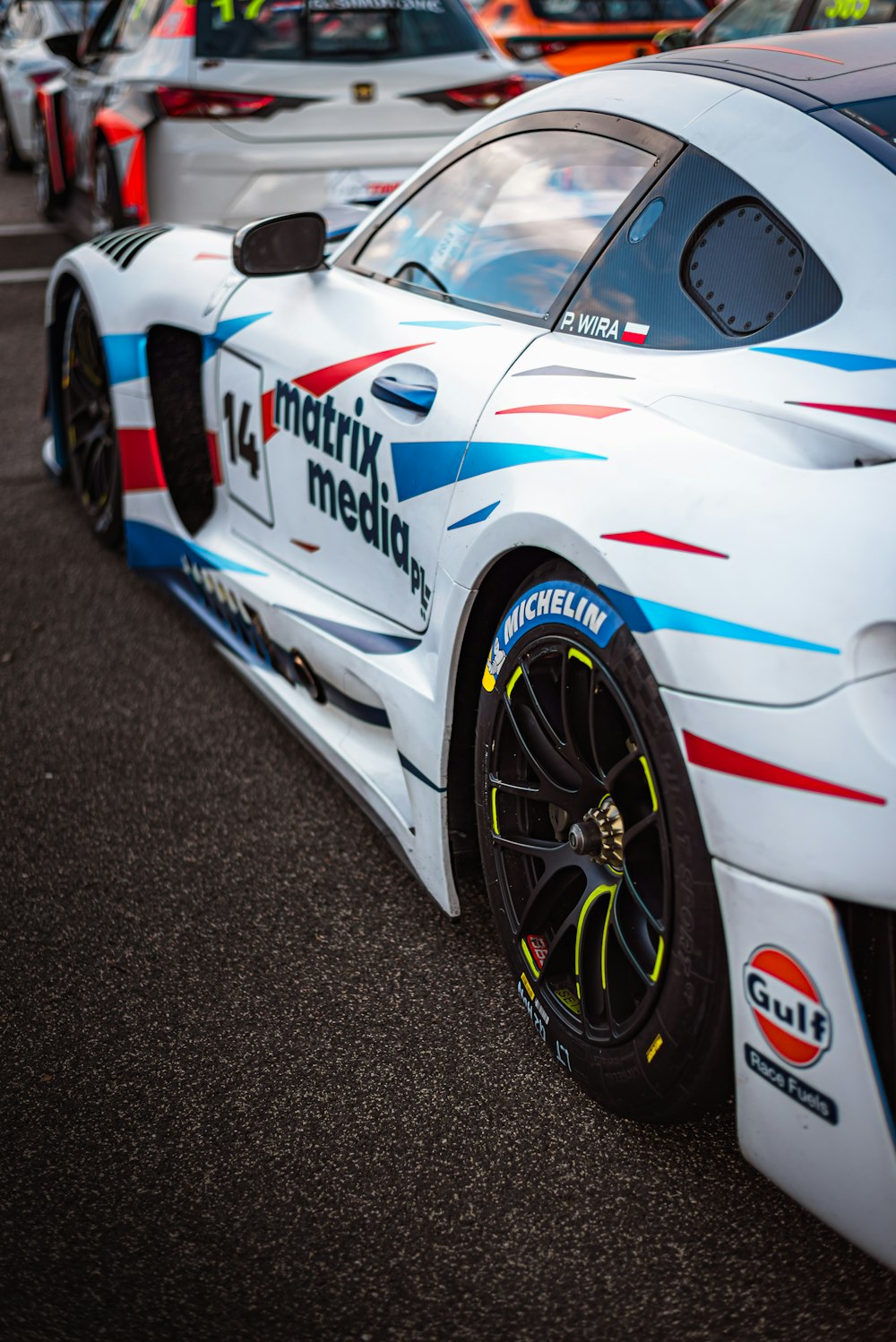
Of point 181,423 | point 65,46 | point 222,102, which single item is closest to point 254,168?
point 222,102

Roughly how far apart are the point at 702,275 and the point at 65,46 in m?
5.95

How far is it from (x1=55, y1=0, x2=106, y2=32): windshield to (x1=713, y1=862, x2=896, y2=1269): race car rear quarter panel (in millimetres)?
10768

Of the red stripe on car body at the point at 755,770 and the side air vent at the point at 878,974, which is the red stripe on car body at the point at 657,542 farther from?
the side air vent at the point at 878,974

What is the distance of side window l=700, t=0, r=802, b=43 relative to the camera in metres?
6.32

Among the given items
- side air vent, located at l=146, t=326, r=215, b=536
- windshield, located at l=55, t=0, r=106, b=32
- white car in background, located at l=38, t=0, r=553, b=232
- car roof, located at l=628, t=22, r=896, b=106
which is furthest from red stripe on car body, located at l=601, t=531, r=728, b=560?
windshield, located at l=55, t=0, r=106, b=32

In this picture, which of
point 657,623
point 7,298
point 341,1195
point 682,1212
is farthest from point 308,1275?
point 7,298

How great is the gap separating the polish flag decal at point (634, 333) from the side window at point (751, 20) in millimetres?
5015

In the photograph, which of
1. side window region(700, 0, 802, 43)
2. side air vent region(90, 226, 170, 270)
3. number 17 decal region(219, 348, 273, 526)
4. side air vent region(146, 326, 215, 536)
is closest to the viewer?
number 17 decal region(219, 348, 273, 526)

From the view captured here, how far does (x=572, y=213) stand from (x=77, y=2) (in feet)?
34.0

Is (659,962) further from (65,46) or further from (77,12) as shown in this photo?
(77,12)

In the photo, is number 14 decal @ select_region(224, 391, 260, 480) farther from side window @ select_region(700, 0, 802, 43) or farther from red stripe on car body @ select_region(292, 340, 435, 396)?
side window @ select_region(700, 0, 802, 43)

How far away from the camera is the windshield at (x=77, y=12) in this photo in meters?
10.5

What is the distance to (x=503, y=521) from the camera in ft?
6.63

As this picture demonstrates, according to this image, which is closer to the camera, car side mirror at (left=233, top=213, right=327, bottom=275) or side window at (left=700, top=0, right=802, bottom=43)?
car side mirror at (left=233, top=213, right=327, bottom=275)
